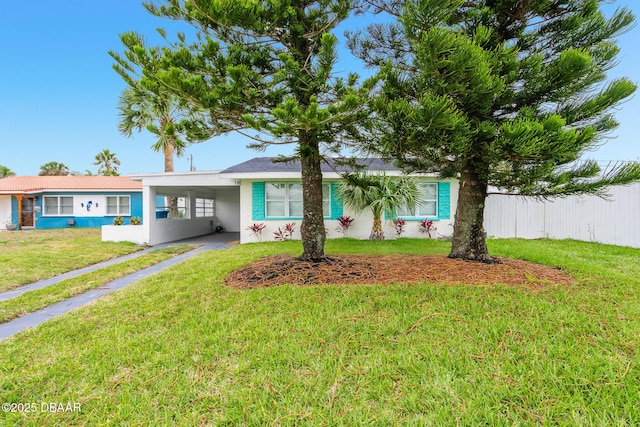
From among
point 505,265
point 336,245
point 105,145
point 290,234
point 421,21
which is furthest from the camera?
point 105,145

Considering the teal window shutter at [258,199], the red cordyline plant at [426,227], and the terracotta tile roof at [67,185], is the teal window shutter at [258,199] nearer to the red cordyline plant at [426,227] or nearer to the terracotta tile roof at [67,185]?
the red cordyline plant at [426,227]

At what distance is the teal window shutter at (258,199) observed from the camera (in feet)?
36.4

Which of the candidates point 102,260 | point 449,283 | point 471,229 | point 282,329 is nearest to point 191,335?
point 282,329

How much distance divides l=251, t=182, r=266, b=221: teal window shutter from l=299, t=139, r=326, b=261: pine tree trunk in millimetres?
5539

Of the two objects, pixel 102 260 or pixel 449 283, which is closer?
pixel 449 283

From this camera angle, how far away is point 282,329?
125 inches

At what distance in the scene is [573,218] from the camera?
1073 centimetres

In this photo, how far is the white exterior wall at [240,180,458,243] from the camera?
11164mm

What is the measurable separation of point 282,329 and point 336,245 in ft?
20.5

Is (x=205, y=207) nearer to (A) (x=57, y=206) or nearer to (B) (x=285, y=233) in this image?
(B) (x=285, y=233)

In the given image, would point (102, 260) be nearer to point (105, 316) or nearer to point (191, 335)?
point (105, 316)

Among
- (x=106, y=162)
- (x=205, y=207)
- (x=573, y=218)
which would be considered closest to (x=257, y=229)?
(x=205, y=207)

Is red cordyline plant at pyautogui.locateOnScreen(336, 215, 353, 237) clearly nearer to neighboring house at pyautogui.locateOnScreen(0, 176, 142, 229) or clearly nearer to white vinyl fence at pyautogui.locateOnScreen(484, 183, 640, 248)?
white vinyl fence at pyautogui.locateOnScreen(484, 183, 640, 248)

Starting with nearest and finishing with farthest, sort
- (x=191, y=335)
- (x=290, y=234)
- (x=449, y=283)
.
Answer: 1. (x=191, y=335)
2. (x=449, y=283)
3. (x=290, y=234)
